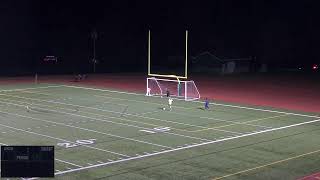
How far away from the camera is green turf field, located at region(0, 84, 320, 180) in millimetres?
12922

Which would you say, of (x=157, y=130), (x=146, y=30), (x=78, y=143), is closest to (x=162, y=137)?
(x=157, y=130)

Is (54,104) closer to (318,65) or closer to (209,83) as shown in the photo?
(209,83)

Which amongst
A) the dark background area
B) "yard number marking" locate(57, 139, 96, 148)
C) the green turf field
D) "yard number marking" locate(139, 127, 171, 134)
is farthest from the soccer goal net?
the dark background area

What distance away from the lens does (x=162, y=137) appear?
17250 mm

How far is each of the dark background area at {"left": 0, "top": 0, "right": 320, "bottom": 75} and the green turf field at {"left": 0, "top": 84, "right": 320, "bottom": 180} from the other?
2184 centimetres

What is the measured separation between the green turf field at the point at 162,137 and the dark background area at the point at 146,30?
21842mm

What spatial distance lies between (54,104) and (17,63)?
76.7 ft

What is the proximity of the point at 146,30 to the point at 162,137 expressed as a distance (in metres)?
37.2

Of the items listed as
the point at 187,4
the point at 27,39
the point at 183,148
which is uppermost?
the point at 187,4

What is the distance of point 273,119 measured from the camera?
21656mm

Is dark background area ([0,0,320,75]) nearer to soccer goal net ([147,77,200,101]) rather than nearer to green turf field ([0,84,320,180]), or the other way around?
soccer goal net ([147,77,200,101])

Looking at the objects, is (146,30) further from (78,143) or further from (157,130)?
(78,143)

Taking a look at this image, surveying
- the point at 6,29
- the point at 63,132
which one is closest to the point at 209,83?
the point at 6,29

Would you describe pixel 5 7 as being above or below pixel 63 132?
above
